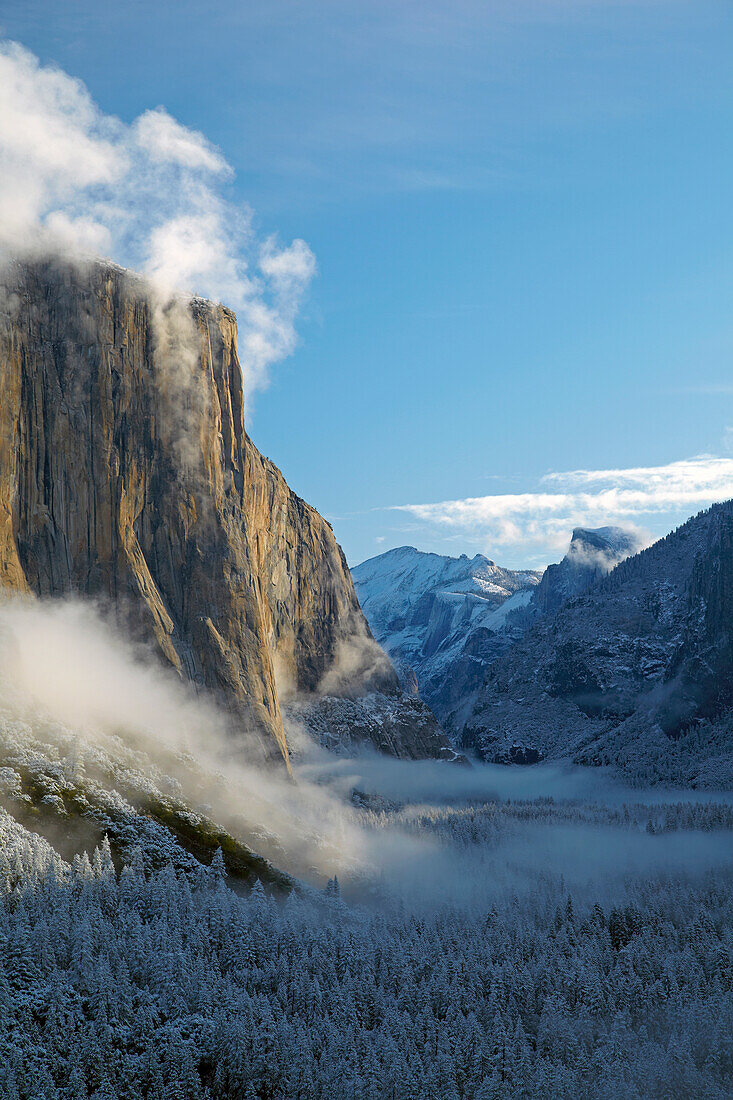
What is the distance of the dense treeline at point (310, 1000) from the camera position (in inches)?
3974

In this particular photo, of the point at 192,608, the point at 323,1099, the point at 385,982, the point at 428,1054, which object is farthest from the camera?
the point at 192,608

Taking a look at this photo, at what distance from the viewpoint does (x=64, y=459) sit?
6939 inches

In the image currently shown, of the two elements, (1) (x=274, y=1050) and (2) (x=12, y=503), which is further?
(2) (x=12, y=503)

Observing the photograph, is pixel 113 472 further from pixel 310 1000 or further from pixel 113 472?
pixel 310 1000

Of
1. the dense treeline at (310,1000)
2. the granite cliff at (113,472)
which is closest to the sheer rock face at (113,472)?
the granite cliff at (113,472)

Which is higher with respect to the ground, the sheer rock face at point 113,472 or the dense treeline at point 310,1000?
the sheer rock face at point 113,472

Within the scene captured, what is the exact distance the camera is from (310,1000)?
119 meters

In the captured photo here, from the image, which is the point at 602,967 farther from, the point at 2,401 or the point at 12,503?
the point at 2,401

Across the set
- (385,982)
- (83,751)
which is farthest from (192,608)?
(385,982)

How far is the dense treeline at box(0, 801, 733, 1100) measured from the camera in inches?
3974

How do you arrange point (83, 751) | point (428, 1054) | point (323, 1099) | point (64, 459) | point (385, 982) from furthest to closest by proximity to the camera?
point (64, 459) < point (83, 751) < point (385, 982) < point (428, 1054) < point (323, 1099)

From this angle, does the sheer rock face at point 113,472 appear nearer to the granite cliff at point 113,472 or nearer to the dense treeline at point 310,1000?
the granite cliff at point 113,472

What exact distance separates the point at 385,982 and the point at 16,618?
83039 mm

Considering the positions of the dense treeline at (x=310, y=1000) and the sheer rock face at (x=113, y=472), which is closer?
the dense treeline at (x=310, y=1000)
